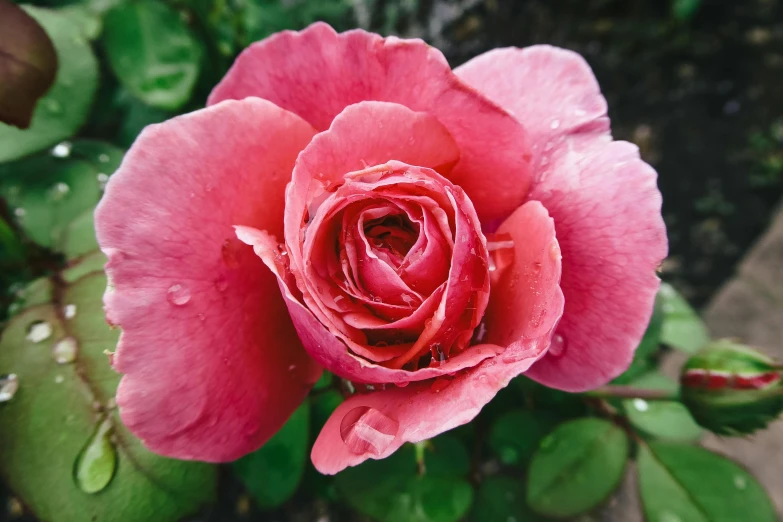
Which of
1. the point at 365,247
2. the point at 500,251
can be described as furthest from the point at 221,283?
the point at 500,251

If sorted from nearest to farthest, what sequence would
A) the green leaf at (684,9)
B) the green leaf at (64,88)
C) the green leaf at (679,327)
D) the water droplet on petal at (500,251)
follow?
the water droplet on petal at (500,251) → the green leaf at (64,88) → the green leaf at (679,327) → the green leaf at (684,9)

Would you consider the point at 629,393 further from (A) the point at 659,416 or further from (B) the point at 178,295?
(B) the point at 178,295

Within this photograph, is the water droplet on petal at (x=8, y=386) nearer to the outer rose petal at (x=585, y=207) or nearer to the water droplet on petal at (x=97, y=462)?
the water droplet on petal at (x=97, y=462)

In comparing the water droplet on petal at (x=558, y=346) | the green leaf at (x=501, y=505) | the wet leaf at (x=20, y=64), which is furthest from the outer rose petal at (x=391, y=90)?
the green leaf at (x=501, y=505)

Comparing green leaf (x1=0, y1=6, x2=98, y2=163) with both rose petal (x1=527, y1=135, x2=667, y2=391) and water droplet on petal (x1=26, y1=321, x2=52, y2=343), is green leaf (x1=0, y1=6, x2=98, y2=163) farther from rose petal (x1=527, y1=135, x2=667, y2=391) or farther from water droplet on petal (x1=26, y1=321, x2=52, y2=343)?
rose petal (x1=527, y1=135, x2=667, y2=391)

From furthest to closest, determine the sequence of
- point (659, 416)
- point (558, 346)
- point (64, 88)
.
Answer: point (659, 416), point (64, 88), point (558, 346)

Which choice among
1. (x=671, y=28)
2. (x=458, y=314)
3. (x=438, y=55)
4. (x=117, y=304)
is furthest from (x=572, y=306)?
(x=671, y=28)
